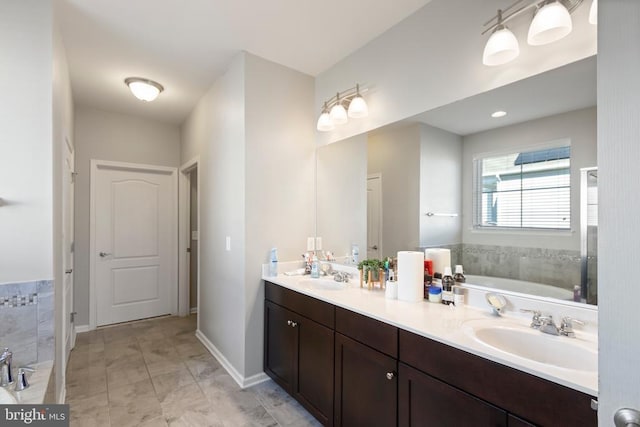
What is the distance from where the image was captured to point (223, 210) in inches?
113

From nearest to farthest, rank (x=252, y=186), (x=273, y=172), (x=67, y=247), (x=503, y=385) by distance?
(x=503, y=385) → (x=252, y=186) → (x=273, y=172) → (x=67, y=247)

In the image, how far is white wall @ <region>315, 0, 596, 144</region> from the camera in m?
1.40

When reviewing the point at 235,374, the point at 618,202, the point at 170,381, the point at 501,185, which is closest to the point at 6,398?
the point at 170,381

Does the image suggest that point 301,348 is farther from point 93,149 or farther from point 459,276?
point 93,149

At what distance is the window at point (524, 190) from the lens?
1.46 m

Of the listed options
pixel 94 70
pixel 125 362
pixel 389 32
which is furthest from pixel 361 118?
pixel 125 362

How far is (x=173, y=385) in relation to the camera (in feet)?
8.13

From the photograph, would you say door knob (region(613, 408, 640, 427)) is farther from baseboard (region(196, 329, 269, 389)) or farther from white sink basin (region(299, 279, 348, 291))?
baseboard (region(196, 329, 269, 389))

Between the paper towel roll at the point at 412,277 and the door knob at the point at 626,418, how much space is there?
1.17m

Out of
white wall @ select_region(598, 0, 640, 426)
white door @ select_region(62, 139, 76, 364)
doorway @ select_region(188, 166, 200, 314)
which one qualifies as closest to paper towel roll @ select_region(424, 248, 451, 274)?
white wall @ select_region(598, 0, 640, 426)

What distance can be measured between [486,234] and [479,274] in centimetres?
23

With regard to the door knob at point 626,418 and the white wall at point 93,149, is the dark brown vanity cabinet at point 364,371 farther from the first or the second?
the white wall at point 93,149

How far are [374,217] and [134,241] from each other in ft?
10.8

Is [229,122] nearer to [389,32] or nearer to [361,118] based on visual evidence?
[361,118]
